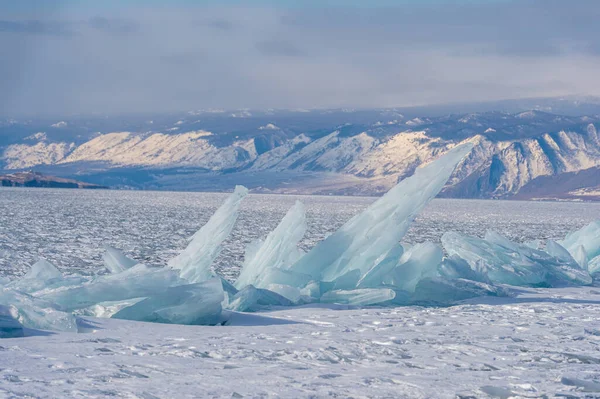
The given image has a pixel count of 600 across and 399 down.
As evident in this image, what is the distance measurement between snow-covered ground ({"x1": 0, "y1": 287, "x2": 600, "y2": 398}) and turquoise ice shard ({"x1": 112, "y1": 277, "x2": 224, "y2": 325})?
1.36 ft

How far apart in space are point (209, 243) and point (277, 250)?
1.38 meters

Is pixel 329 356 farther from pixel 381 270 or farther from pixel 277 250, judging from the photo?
pixel 277 250

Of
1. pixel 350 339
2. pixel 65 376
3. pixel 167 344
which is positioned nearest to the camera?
pixel 65 376

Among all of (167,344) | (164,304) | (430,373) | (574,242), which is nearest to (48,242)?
(574,242)

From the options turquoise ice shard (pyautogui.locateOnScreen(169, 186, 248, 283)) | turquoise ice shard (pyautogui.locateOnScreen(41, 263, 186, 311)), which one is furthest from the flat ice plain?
turquoise ice shard (pyautogui.locateOnScreen(169, 186, 248, 283))

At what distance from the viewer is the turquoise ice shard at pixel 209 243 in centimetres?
1542

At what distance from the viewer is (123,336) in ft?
33.9

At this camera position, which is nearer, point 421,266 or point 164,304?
point 164,304

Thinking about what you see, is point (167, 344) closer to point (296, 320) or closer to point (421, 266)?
point (296, 320)

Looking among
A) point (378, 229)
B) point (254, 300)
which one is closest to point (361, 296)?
point (378, 229)

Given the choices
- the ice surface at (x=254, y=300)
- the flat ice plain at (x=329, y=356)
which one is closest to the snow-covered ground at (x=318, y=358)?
the flat ice plain at (x=329, y=356)

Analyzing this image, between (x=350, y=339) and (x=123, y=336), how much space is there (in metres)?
3.04

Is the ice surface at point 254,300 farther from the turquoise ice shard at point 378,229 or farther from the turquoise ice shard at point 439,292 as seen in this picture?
the turquoise ice shard at point 439,292

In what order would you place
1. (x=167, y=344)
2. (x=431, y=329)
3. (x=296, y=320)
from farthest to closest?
(x=296, y=320)
(x=431, y=329)
(x=167, y=344)
